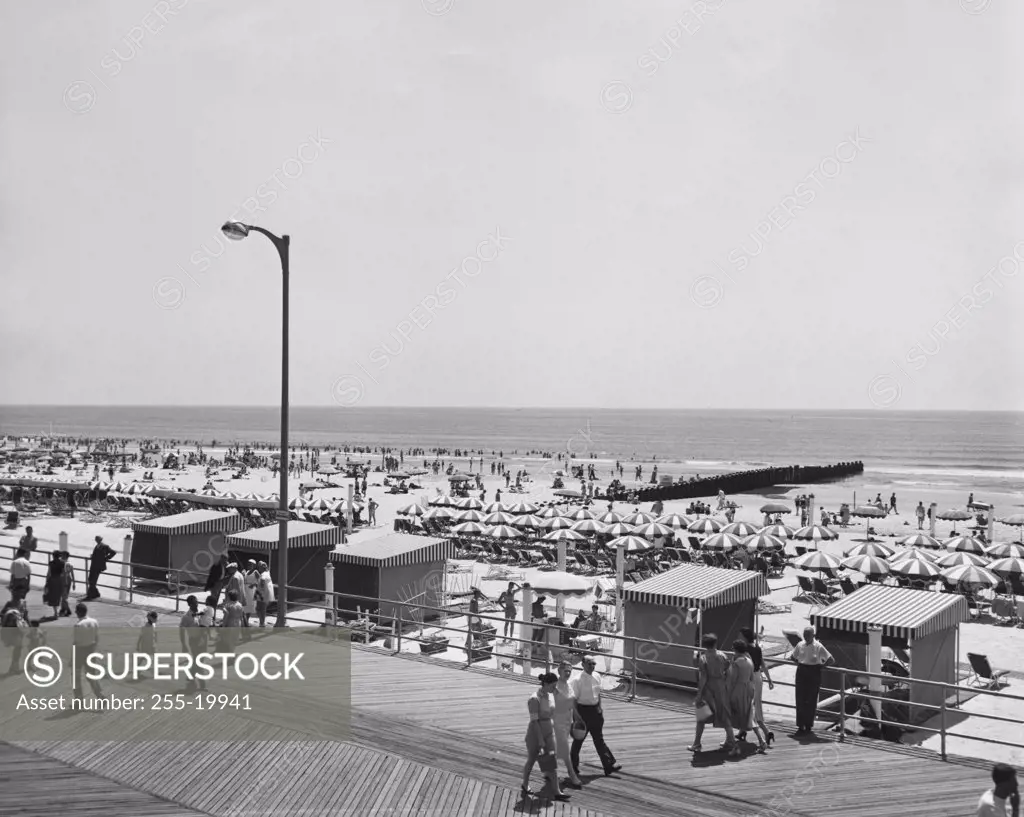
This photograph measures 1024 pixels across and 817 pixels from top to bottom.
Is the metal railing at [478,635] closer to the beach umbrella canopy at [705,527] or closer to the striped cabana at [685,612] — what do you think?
the striped cabana at [685,612]

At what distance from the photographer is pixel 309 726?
10391mm

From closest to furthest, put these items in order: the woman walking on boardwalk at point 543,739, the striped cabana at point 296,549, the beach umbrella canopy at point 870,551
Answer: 1. the woman walking on boardwalk at point 543,739
2. the striped cabana at point 296,549
3. the beach umbrella canopy at point 870,551

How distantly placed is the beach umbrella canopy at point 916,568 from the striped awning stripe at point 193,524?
17681 millimetres

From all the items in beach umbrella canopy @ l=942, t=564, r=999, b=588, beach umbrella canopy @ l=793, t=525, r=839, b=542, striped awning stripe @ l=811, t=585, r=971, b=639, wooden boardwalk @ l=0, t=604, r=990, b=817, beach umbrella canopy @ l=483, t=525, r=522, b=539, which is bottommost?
beach umbrella canopy @ l=483, t=525, r=522, b=539

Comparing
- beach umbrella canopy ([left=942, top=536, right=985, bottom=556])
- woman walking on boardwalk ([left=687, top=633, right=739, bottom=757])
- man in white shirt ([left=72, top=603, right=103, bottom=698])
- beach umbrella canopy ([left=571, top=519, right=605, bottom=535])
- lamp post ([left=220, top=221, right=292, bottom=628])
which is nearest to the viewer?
woman walking on boardwalk ([left=687, top=633, right=739, bottom=757])

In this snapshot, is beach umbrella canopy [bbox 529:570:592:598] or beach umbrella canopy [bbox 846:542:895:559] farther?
beach umbrella canopy [bbox 846:542:895:559]

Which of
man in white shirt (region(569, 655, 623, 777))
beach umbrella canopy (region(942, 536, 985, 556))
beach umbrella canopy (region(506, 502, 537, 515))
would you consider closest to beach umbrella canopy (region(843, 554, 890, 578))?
beach umbrella canopy (region(942, 536, 985, 556))

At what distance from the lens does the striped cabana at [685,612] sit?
1559 centimetres

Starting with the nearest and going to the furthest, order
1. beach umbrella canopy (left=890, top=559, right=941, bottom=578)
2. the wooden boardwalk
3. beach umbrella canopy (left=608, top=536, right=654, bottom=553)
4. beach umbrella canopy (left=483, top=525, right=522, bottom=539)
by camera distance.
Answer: the wooden boardwalk
beach umbrella canopy (left=890, top=559, right=941, bottom=578)
beach umbrella canopy (left=608, top=536, right=654, bottom=553)
beach umbrella canopy (left=483, top=525, right=522, bottom=539)

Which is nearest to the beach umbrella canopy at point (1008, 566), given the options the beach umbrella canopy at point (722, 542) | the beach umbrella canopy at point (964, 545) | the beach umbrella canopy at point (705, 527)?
the beach umbrella canopy at point (964, 545)

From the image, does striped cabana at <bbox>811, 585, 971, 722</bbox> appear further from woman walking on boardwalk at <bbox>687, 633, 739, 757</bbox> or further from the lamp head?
the lamp head

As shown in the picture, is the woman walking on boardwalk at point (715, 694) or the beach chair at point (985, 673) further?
the beach chair at point (985, 673)

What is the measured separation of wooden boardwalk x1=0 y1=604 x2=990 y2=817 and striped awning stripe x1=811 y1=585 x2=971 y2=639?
14.3 ft

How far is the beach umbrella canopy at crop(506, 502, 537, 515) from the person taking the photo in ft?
112
